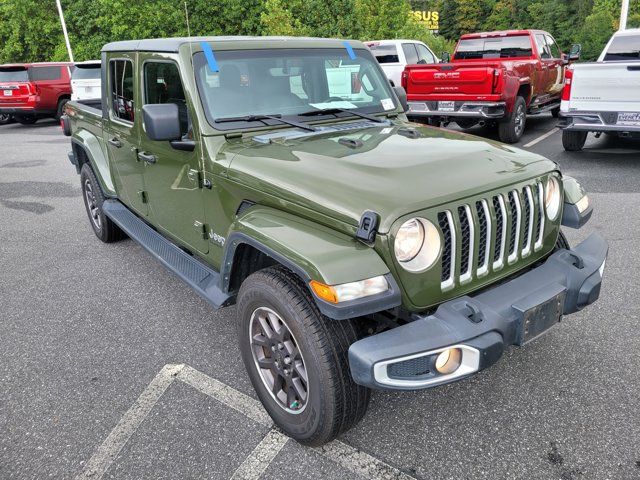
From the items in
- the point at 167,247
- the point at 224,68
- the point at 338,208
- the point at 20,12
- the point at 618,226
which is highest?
the point at 20,12

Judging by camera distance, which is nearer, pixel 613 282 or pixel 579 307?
pixel 579 307

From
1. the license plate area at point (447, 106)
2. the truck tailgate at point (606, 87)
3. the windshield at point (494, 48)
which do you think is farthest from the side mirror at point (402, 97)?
the windshield at point (494, 48)

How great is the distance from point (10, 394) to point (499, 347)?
108 inches

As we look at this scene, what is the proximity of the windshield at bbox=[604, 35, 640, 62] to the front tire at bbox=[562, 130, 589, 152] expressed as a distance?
4.71ft

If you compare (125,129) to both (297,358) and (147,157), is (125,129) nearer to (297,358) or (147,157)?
(147,157)

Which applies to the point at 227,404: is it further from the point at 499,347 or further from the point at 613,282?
the point at 613,282

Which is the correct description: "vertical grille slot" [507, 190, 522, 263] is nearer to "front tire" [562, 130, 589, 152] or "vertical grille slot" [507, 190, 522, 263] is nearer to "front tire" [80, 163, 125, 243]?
"front tire" [80, 163, 125, 243]

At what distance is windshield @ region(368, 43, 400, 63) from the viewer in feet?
41.3

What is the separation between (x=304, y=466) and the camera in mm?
2486

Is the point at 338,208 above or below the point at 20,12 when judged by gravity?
below

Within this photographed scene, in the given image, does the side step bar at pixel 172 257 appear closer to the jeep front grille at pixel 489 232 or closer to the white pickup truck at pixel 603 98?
the jeep front grille at pixel 489 232

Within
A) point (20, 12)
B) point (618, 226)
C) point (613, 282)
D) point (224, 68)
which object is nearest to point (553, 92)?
point (618, 226)

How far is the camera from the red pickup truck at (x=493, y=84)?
8.80 m

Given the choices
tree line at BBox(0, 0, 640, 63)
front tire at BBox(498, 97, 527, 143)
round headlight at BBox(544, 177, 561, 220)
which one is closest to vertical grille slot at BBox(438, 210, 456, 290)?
round headlight at BBox(544, 177, 561, 220)
